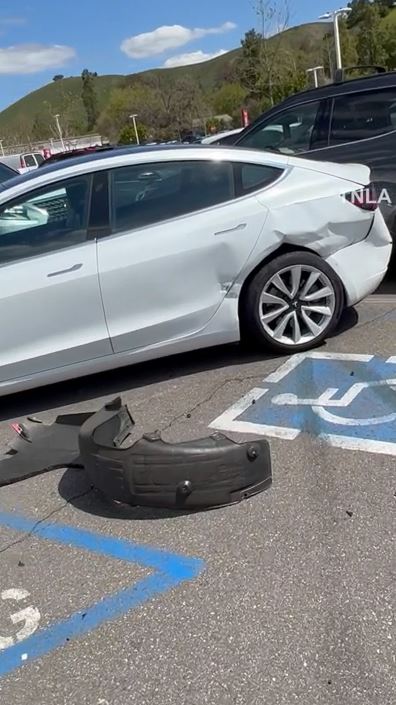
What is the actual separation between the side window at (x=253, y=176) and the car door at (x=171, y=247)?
69 millimetres

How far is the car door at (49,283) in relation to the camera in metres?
3.92

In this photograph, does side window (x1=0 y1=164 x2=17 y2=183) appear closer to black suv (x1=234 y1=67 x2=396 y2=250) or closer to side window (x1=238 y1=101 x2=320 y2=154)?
side window (x1=238 y1=101 x2=320 y2=154)

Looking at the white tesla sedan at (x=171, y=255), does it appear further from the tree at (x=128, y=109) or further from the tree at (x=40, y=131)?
the tree at (x=40, y=131)

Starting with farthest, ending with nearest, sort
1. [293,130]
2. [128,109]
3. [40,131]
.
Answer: [40,131] < [128,109] < [293,130]

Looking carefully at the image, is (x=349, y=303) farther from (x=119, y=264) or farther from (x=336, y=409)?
(x=119, y=264)

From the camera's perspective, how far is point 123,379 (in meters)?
4.61

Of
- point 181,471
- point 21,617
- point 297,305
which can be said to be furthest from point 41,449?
point 297,305

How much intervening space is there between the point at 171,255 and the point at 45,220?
0.82m

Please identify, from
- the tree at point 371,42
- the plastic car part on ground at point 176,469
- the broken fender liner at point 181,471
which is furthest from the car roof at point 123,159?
the tree at point 371,42

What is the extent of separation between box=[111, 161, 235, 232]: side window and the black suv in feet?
6.76

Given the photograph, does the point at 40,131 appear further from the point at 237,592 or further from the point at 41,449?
the point at 237,592

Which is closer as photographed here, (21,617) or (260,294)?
(21,617)

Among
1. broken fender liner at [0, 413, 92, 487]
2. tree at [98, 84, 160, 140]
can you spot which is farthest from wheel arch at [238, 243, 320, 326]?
tree at [98, 84, 160, 140]

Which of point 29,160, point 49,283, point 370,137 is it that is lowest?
point 49,283
